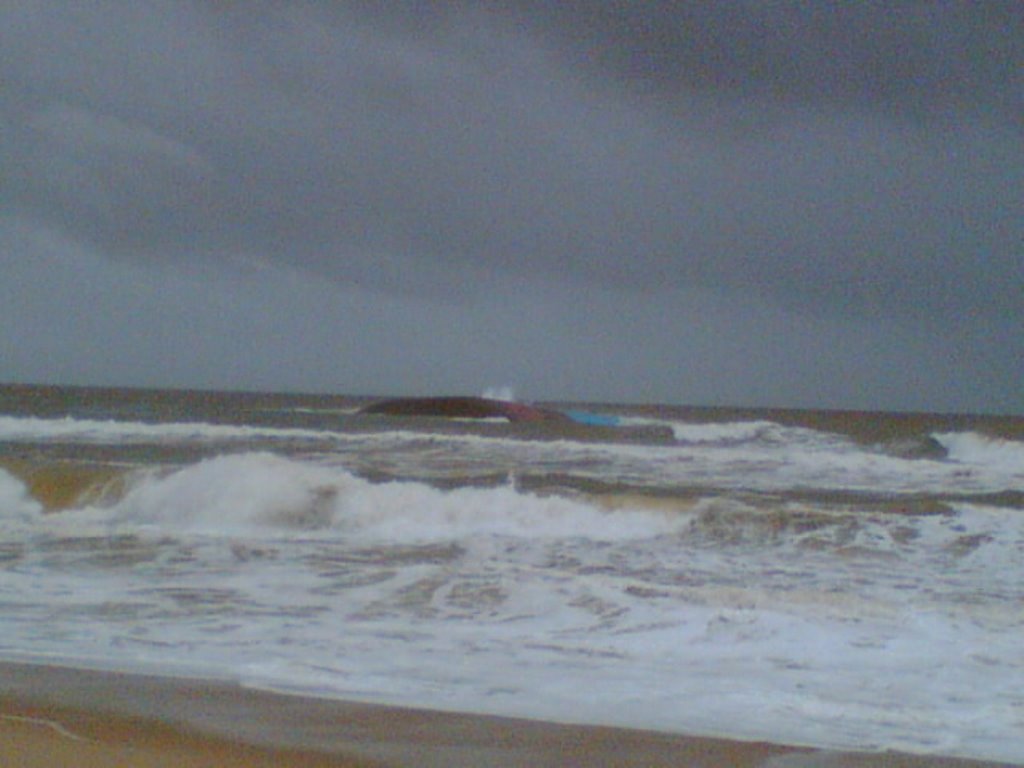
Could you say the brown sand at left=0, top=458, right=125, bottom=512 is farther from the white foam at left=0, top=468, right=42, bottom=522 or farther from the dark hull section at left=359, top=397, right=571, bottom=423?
the dark hull section at left=359, top=397, right=571, bottom=423

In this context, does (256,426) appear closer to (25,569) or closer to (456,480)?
(456,480)

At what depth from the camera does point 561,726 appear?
4375mm

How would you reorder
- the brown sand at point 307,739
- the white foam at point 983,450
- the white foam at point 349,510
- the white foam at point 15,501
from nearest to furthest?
1. the brown sand at point 307,739
2. the white foam at point 349,510
3. the white foam at point 15,501
4. the white foam at point 983,450

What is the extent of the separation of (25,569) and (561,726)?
245 inches

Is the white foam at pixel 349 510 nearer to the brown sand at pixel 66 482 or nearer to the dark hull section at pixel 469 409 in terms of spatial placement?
the brown sand at pixel 66 482

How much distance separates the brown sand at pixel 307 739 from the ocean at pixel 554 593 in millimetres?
240

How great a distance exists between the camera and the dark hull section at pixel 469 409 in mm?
39066

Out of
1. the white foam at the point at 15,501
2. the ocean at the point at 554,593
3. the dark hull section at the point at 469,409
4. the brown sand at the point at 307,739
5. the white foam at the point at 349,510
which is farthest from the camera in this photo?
the dark hull section at the point at 469,409

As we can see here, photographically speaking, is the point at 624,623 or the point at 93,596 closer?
Answer: the point at 624,623

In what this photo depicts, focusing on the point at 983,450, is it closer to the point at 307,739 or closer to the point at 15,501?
the point at 15,501

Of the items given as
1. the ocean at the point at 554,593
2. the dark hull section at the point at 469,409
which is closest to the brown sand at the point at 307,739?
the ocean at the point at 554,593

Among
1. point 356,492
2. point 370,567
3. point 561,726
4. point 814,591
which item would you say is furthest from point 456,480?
point 561,726

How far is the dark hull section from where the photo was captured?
39.1m

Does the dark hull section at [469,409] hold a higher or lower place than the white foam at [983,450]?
higher
